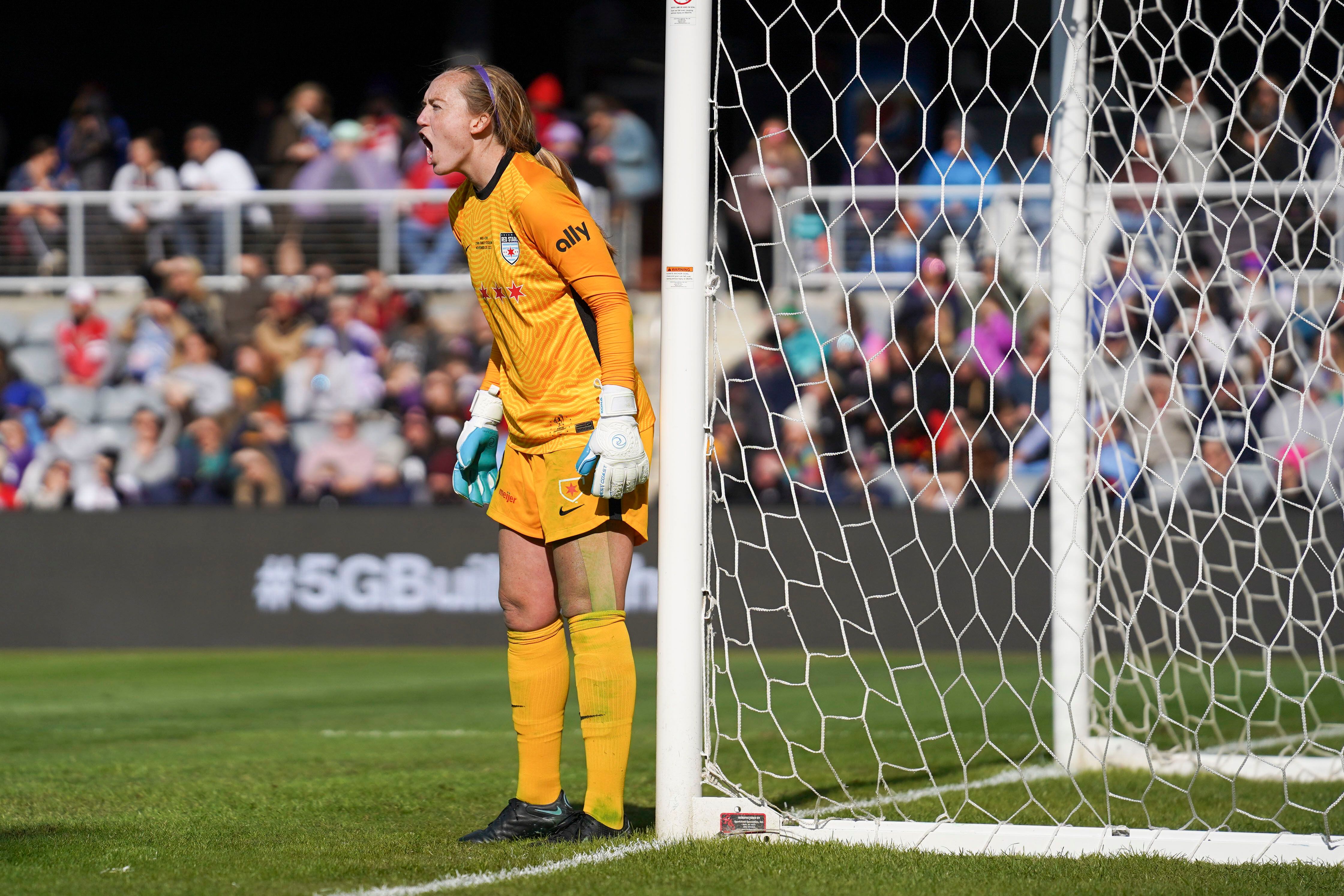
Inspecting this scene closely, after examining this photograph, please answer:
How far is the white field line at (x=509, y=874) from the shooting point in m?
3.25

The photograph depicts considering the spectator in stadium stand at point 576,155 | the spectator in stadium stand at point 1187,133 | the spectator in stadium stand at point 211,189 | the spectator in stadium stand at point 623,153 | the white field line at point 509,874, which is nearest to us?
the white field line at point 509,874

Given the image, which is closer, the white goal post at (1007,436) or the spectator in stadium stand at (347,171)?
the white goal post at (1007,436)

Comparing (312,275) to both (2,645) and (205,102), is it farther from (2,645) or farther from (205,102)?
(205,102)

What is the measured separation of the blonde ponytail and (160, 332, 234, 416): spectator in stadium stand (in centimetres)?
827

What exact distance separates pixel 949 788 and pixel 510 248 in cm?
241

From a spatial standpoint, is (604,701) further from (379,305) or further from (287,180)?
(287,180)

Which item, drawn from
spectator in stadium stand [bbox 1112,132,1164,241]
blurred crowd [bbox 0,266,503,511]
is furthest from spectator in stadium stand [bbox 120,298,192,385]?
spectator in stadium stand [bbox 1112,132,1164,241]

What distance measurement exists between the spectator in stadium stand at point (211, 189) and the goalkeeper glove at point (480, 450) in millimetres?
9270

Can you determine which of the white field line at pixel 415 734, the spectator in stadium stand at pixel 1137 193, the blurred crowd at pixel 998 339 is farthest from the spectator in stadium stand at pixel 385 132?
the white field line at pixel 415 734

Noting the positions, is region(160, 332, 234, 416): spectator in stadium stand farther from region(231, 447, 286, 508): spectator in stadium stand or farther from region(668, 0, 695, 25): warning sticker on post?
region(668, 0, 695, 25): warning sticker on post

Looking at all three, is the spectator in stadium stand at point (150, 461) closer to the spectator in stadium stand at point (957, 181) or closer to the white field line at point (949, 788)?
the spectator in stadium stand at point (957, 181)

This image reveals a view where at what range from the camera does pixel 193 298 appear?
12250 millimetres

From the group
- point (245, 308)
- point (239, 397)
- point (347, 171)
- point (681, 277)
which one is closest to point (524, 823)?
point (681, 277)

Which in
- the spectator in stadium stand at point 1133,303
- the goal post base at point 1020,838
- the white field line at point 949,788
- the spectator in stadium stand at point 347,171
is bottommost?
the white field line at point 949,788
